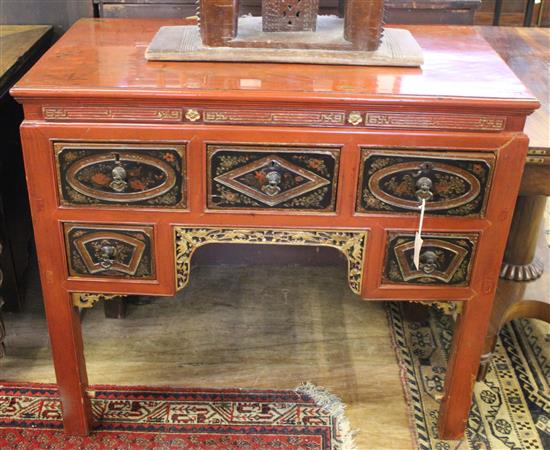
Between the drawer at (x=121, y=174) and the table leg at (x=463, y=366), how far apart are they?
2.03 feet

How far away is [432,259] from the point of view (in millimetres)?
1443

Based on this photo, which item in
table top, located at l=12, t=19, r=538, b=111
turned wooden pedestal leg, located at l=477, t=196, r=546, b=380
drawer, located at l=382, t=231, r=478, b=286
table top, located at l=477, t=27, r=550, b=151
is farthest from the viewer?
turned wooden pedestal leg, located at l=477, t=196, r=546, b=380

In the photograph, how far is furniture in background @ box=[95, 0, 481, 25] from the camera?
1822 mm

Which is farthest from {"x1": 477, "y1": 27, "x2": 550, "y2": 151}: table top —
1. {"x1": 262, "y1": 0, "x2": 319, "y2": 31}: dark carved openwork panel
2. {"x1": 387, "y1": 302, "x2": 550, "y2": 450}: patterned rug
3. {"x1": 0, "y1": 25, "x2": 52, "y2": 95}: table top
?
{"x1": 0, "y1": 25, "x2": 52, "y2": 95}: table top

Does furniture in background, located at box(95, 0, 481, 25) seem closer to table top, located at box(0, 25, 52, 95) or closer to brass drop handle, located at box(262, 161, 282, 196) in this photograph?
table top, located at box(0, 25, 52, 95)

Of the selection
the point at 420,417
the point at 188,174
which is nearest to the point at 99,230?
the point at 188,174

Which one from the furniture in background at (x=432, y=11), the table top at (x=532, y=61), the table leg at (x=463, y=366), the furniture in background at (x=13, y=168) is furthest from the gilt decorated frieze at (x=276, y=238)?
the furniture in background at (x=432, y=11)

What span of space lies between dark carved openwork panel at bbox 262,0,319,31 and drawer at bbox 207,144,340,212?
0.30 meters

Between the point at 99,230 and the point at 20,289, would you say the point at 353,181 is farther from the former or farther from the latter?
the point at 20,289

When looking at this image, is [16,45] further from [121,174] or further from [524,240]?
[524,240]

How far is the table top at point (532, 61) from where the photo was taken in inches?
61.0

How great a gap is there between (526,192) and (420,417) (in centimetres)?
58

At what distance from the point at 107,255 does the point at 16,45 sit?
714mm

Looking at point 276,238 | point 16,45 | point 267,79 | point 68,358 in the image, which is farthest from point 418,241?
point 16,45
